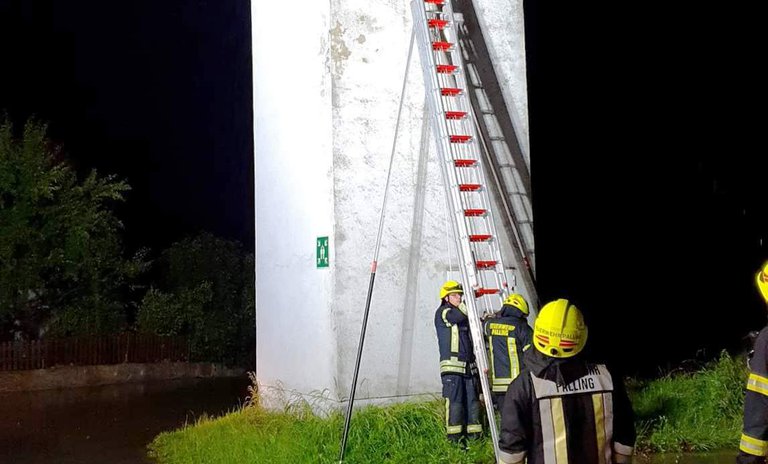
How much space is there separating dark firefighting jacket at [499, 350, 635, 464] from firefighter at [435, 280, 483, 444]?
373 cm

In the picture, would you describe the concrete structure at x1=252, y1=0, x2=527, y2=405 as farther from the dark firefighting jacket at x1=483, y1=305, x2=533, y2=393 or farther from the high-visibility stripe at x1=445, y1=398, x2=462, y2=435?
the dark firefighting jacket at x1=483, y1=305, x2=533, y2=393

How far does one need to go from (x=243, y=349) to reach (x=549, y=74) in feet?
32.4

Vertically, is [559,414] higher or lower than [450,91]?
lower

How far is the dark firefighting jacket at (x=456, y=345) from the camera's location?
281 inches

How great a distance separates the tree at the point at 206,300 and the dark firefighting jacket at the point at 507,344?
13469 millimetres

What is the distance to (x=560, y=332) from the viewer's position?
3279 mm

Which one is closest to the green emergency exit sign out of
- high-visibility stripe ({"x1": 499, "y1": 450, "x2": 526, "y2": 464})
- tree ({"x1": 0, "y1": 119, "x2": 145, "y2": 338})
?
high-visibility stripe ({"x1": 499, "y1": 450, "x2": 526, "y2": 464})

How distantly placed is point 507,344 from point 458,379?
2.35 ft

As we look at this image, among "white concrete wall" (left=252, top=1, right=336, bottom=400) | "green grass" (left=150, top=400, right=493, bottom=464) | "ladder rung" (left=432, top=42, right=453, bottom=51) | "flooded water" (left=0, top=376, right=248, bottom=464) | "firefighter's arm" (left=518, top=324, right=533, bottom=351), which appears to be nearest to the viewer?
"firefighter's arm" (left=518, top=324, right=533, bottom=351)

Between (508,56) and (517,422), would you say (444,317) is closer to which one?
(508,56)

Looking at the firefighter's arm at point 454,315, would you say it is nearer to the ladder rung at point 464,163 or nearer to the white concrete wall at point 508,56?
the ladder rung at point 464,163

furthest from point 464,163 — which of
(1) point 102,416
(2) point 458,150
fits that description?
(1) point 102,416

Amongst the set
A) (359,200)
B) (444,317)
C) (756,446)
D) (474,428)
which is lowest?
(474,428)

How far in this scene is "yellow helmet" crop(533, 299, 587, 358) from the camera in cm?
328
